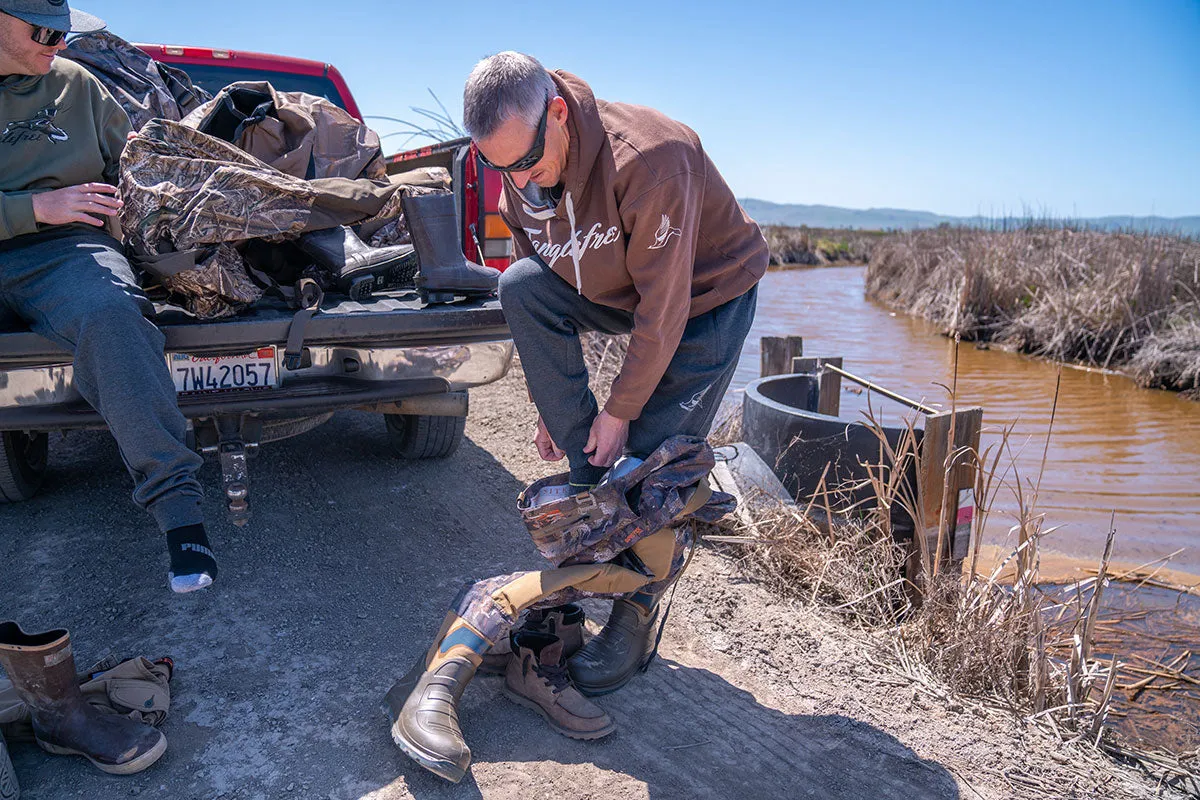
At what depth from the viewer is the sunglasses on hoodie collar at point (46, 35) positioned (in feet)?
9.05

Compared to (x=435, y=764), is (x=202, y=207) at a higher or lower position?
higher

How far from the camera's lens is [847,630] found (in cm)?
321

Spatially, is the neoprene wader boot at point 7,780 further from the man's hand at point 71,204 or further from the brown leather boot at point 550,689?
the man's hand at point 71,204

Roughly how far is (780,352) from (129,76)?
3.82m

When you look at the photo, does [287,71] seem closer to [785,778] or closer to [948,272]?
[785,778]

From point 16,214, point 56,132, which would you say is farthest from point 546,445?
point 56,132

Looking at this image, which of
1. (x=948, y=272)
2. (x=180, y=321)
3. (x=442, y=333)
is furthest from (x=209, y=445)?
(x=948, y=272)

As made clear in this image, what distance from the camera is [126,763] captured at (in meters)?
2.09

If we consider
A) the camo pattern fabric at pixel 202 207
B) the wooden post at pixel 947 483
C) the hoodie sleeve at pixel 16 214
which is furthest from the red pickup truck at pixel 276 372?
the wooden post at pixel 947 483

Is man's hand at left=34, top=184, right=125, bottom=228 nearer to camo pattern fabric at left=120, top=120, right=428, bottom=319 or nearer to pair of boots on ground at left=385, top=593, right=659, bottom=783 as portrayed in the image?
camo pattern fabric at left=120, top=120, right=428, bottom=319

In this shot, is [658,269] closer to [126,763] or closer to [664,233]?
[664,233]

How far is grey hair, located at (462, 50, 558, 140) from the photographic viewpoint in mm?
2086

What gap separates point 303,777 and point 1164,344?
9.99 m

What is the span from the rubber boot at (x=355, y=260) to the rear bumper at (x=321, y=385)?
0.30m
